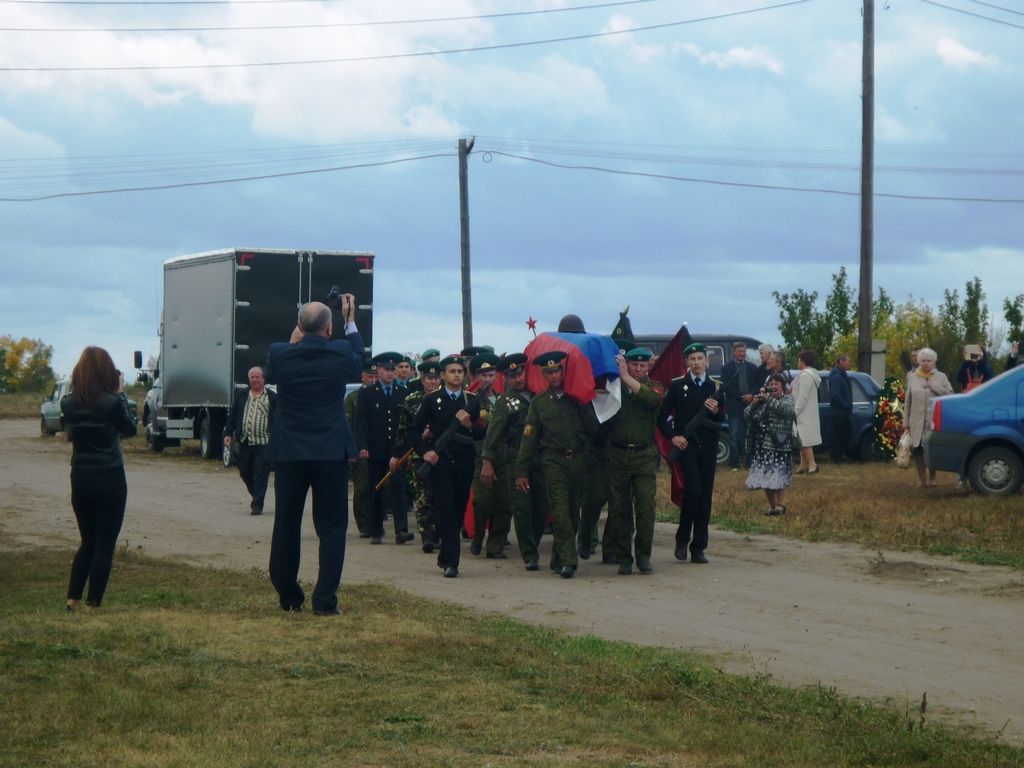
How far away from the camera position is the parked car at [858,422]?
23438 millimetres

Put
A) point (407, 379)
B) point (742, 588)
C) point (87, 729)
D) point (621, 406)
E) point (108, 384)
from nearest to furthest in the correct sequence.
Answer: point (87, 729), point (108, 384), point (742, 588), point (621, 406), point (407, 379)

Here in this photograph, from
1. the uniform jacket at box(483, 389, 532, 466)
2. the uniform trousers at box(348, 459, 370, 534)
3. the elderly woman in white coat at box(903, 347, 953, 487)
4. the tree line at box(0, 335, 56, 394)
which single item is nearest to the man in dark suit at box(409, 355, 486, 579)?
the uniform jacket at box(483, 389, 532, 466)

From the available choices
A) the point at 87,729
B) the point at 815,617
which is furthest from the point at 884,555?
the point at 87,729

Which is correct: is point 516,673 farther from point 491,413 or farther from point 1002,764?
point 491,413

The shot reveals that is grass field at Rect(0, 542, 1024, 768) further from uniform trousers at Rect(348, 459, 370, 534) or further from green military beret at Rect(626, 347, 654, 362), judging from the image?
uniform trousers at Rect(348, 459, 370, 534)

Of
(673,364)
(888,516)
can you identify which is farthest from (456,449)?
(888,516)

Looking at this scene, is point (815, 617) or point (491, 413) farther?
point (491, 413)

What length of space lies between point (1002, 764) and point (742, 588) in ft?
17.9

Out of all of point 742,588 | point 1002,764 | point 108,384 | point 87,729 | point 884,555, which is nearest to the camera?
point 1002,764

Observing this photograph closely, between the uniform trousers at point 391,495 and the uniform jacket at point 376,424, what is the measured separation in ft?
0.45

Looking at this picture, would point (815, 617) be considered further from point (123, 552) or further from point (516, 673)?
point (123, 552)

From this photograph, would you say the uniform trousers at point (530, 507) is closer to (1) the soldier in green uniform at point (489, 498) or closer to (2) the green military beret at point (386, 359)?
(1) the soldier in green uniform at point (489, 498)

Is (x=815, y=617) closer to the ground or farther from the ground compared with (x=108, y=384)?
closer to the ground

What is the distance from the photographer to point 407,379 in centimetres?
1523
